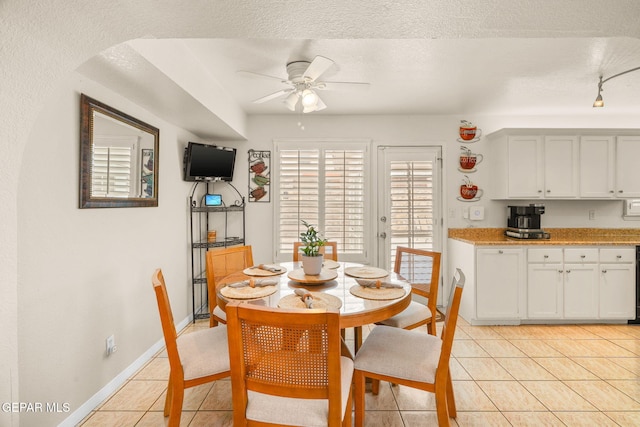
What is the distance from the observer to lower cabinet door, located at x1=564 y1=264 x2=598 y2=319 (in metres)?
3.45

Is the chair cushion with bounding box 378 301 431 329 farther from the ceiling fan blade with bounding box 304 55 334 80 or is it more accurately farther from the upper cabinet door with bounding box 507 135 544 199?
the upper cabinet door with bounding box 507 135 544 199

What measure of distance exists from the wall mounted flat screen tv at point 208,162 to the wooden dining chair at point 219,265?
45.1 inches

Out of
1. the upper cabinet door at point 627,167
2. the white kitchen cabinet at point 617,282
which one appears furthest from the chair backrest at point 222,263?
the upper cabinet door at point 627,167

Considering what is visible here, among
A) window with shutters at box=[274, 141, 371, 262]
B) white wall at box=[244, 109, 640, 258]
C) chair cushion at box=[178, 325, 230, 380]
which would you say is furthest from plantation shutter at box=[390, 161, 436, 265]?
chair cushion at box=[178, 325, 230, 380]

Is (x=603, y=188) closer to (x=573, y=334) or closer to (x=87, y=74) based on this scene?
(x=573, y=334)

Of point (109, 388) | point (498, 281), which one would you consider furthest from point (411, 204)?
point (109, 388)

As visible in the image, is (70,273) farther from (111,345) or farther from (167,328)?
(167,328)

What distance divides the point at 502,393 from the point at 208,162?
335cm

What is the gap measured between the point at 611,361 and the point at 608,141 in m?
2.48

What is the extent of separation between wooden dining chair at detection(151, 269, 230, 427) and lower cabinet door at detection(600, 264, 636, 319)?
3939 mm

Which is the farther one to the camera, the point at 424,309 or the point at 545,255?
the point at 545,255

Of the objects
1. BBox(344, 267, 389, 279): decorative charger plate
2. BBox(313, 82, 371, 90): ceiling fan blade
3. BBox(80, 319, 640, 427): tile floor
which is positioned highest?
BBox(313, 82, 371, 90): ceiling fan blade

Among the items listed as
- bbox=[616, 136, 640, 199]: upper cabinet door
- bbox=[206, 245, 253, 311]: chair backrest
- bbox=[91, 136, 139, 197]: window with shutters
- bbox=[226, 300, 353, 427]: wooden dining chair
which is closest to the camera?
bbox=[226, 300, 353, 427]: wooden dining chair

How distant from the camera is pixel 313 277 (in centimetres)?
219
